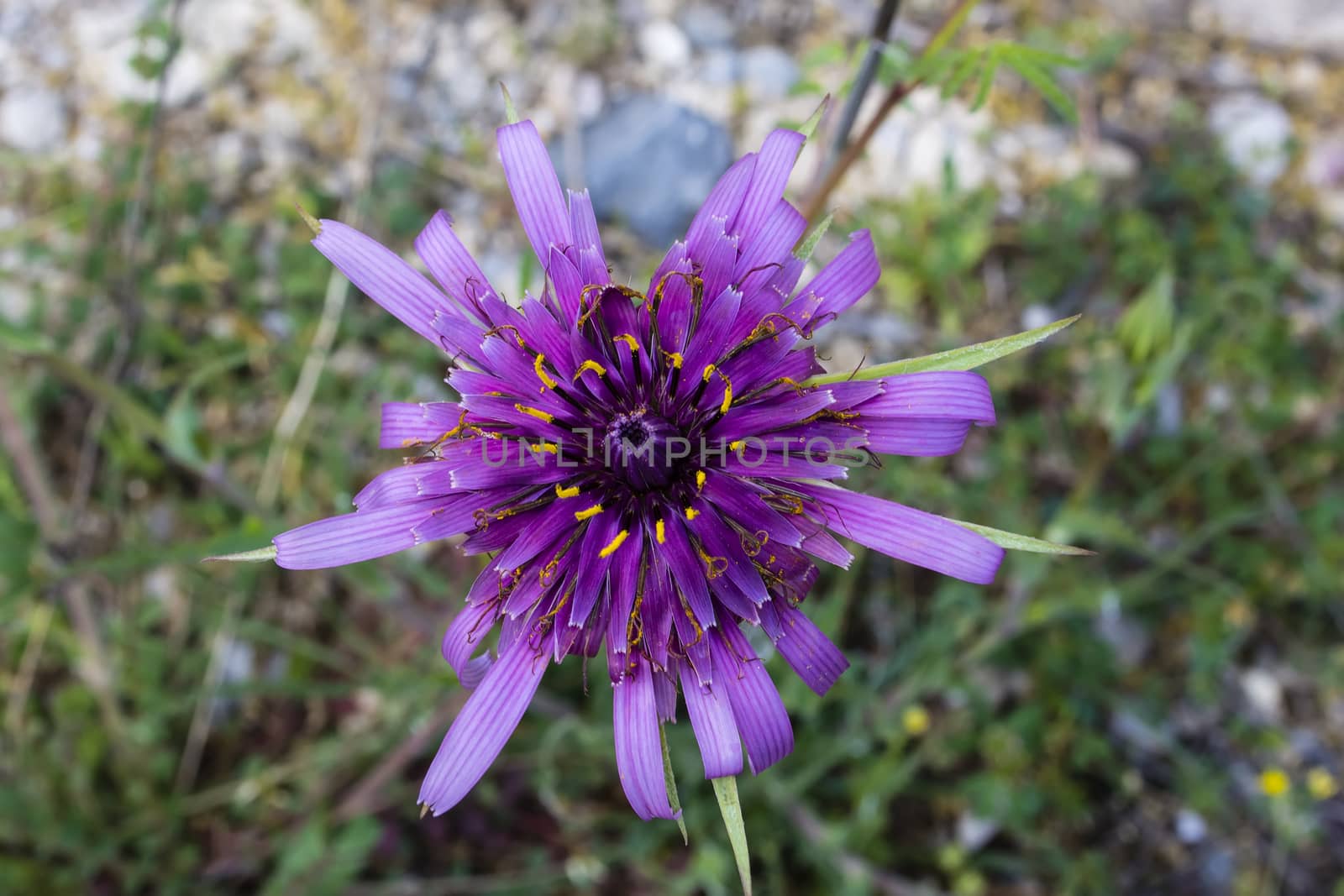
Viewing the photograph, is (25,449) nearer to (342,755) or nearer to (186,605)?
(186,605)

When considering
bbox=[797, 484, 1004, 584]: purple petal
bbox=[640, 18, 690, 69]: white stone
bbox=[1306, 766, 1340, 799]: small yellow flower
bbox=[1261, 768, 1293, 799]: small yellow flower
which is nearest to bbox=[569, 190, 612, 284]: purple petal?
bbox=[797, 484, 1004, 584]: purple petal

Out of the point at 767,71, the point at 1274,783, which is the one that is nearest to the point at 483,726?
the point at 1274,783

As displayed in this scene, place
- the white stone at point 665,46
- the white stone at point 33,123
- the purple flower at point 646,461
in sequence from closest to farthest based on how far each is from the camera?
the purple flower at point 646,461 → the white stone at point 33,123 → the white stone at point 665,46

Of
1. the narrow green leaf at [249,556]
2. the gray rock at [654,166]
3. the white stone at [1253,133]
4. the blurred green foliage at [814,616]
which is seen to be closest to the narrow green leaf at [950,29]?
the blurred green foliage at [814,616]

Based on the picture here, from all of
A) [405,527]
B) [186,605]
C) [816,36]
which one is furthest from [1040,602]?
[186,605]

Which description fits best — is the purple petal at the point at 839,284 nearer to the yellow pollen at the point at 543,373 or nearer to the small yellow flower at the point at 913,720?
the yellow pollen at the point at 543,373
